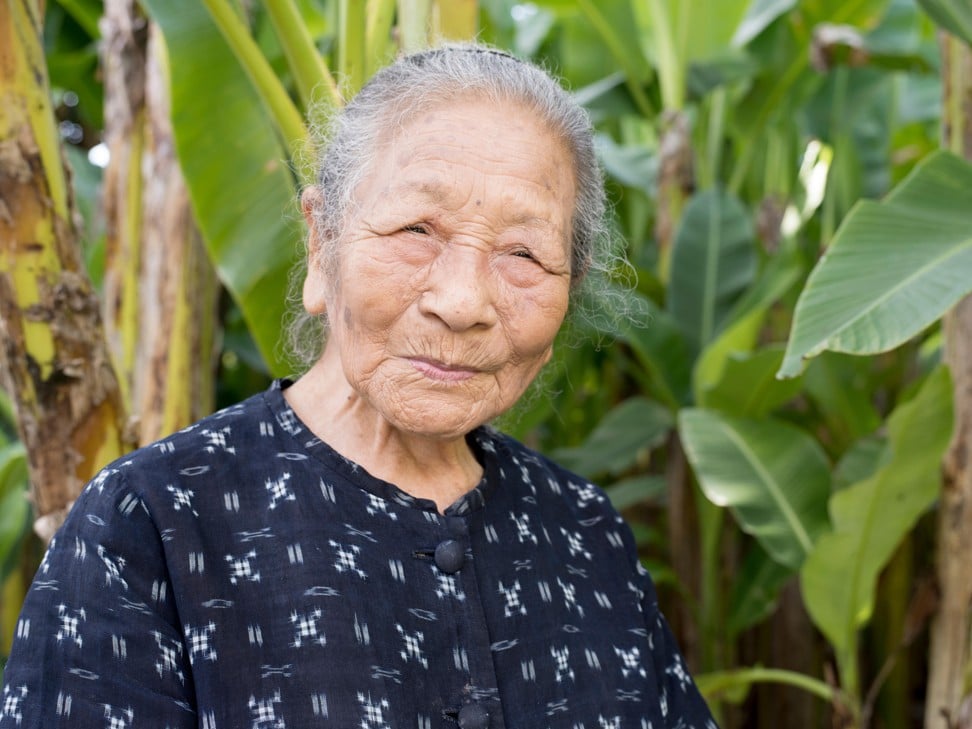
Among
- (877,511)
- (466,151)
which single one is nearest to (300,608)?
(466,151)

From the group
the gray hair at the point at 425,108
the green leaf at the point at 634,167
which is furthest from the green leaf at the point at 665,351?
the gray hair at the point at 425,108

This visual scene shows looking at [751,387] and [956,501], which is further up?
[751,387]

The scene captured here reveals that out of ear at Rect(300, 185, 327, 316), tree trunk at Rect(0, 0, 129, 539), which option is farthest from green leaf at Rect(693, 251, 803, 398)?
tree trunk at Rect(0, 0, 129, 539)

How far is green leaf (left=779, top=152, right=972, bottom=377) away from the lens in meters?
1.31

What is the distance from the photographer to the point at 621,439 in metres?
2.49

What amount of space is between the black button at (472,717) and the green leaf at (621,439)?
140 centimetres

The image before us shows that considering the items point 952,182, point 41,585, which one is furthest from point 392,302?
point 952,182

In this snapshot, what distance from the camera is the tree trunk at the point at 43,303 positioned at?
132 centimetres

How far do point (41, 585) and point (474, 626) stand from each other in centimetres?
42

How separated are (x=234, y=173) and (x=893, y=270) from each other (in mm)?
1037

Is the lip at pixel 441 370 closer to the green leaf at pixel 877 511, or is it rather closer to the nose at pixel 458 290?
the nose at pixel 458 290

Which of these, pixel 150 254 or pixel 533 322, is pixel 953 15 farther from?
pixel 150 254

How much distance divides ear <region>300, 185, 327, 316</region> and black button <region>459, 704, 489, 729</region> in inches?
17.8

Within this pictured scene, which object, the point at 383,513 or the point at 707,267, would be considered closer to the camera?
the point at 383,513
